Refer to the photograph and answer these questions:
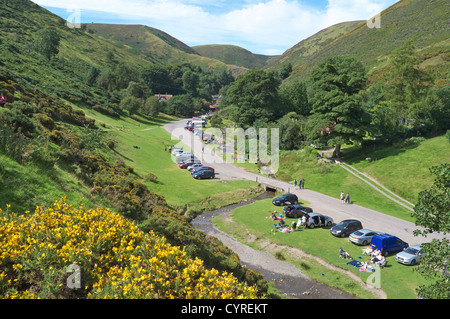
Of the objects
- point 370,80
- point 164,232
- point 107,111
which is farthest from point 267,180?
point 370,80

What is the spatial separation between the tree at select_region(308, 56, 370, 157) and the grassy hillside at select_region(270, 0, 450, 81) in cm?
5341

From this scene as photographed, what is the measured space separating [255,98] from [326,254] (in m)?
61.8

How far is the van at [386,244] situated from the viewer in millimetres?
21969

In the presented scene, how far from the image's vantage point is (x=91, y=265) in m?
7.50

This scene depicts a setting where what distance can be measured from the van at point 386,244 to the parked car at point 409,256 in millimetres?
940

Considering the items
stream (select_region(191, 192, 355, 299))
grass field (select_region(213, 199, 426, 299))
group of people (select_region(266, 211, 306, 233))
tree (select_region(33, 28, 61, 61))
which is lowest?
stream (select_region(191, 192, 355, 299))

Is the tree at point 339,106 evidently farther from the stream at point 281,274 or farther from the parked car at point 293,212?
the stream at point 281,274

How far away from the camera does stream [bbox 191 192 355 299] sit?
1798 cm

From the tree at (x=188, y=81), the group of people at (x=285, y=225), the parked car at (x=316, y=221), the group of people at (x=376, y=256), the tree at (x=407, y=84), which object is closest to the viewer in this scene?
the group of people at (x=376, y=256)

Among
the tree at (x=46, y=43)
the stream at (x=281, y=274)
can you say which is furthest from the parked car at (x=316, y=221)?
the tree at (x=46, y=43)

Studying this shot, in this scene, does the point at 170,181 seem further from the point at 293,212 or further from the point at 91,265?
the point at 91,265

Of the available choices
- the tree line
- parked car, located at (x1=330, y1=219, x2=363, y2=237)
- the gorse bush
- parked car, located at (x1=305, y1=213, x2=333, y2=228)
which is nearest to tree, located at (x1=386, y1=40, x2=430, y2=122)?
the tree line

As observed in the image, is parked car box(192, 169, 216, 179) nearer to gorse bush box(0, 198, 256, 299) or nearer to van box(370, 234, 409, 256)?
van box(370, 234, 409, 256)

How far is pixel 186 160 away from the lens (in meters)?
49.6
